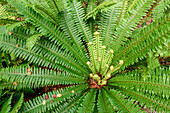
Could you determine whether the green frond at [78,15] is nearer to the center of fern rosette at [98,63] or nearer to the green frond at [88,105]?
the center of fern rosette at [98,63]

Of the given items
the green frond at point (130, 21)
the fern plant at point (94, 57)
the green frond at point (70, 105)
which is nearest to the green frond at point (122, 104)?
the fern plant at point (94, 57)

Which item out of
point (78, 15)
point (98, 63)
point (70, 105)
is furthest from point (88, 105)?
point (78, 15)

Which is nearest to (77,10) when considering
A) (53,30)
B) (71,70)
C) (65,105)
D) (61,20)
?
(61,20)

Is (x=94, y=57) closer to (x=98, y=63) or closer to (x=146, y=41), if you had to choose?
(x=98, y=63)

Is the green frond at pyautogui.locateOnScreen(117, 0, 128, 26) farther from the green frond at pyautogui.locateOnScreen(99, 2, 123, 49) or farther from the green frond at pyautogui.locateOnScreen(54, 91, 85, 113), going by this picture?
the green frond at pyautogui.locateOnScreen(54, 91, 85, 113)

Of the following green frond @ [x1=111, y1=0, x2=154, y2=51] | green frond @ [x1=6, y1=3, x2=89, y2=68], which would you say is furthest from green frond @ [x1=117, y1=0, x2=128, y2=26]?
green frond @ [x1=6, y1=3, x2=89, y2=68]

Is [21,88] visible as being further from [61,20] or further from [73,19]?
[73,19]

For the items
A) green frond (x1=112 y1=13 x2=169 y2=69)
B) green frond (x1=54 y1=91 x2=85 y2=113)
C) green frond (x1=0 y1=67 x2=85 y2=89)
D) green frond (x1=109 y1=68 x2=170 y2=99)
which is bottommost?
green frond (x1=54 y1=91 x2=85 y2=113)
